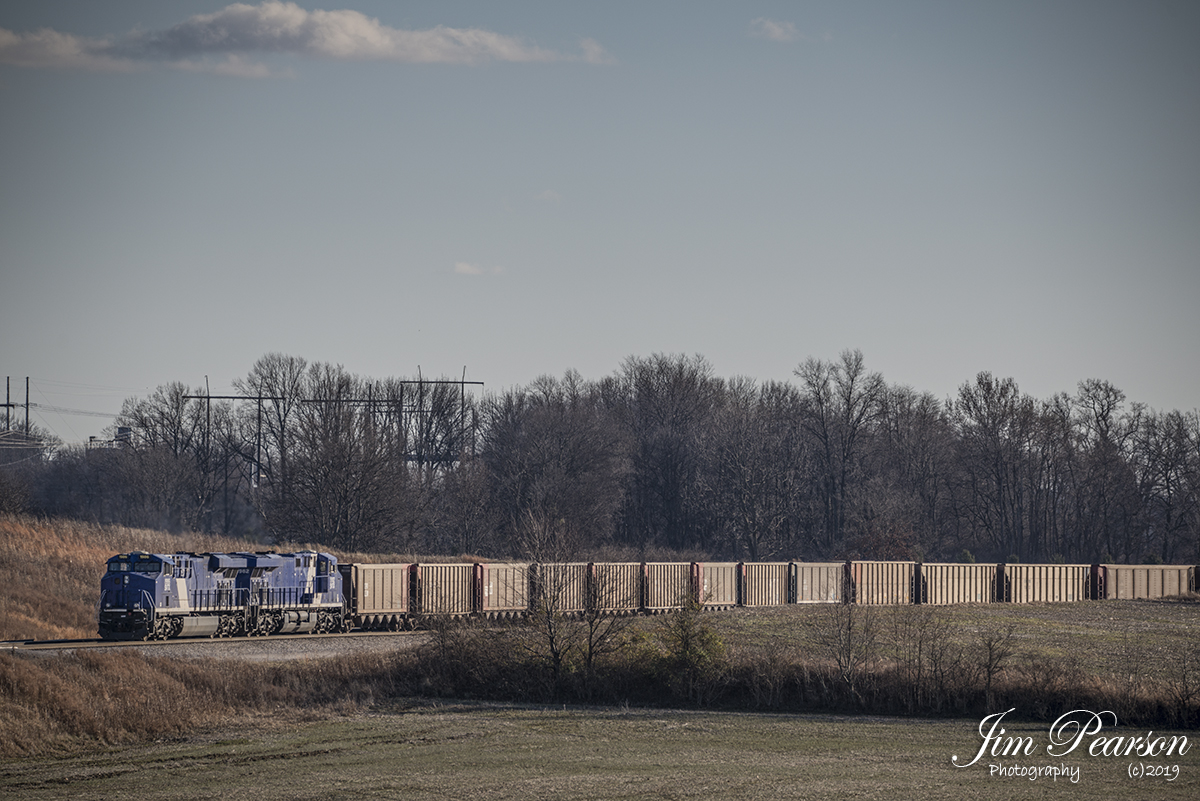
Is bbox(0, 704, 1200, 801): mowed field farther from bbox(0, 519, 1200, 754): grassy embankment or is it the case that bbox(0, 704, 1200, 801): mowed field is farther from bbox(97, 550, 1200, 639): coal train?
bbox(97, 550, 1200, 639): coal train

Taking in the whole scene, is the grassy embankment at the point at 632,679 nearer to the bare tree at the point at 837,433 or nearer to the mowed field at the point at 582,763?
the mowed field at the point at 582,763

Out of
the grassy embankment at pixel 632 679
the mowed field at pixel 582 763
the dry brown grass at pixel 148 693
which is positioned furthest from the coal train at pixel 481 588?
the mowed field at pixel 582 763

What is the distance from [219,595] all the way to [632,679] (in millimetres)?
19826

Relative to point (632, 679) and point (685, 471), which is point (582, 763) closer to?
point (632, 679)

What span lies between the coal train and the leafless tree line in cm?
2236

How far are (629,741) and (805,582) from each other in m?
37.7

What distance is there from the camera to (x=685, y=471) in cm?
10831

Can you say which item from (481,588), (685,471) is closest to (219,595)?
(481,588)

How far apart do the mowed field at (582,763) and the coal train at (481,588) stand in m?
7.45

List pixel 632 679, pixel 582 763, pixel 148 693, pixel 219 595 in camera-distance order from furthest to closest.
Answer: pixel 219 595, pixel 632 679, pixel 148 693, pixel 582 763

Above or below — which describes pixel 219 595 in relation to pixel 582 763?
above

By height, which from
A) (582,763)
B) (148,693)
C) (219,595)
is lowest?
(582,763)

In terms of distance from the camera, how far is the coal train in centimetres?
4138

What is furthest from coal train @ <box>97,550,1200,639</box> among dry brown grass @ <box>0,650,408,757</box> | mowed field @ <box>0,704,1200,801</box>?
mowed field @ <box>0,704,1200,801</box>
